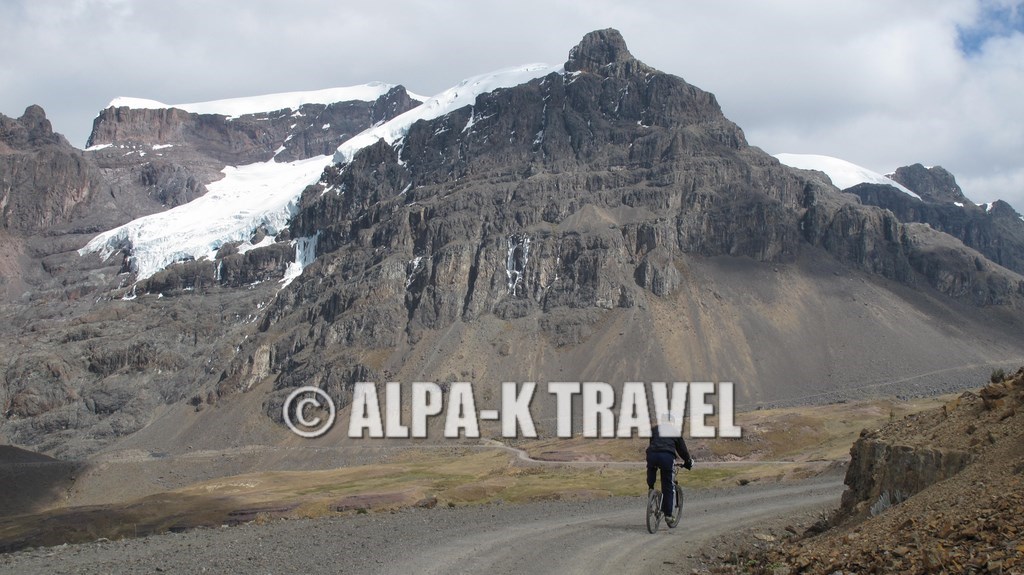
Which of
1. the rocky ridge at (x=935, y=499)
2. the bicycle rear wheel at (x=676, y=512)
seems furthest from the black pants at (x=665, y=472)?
the rocky ridge at (x=935, y=499)

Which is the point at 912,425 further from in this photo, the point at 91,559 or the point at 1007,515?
the point at 91,559

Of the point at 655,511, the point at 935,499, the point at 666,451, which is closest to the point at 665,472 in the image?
the point at 666,451

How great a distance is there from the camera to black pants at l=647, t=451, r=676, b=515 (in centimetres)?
2130

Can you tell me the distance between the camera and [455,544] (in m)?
21.0

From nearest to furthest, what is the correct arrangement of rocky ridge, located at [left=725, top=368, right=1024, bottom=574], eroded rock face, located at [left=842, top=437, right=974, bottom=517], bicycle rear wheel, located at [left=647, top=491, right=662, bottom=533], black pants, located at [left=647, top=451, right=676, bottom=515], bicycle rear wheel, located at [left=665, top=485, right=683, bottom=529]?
rocky ridge, located at [left=725, top=368, right=1024, bottom=574]
eroded rock face, located at [left=842, top=437, right=974, bottom=517]
bicycle rear wheel, located at [left=647, top=491, right=662, bottom=533]
black pants, located at [left=647, top=451, right=676, bottom=515]
bicycle rear wheel, located at [left=665, top=485, right=683, bottom=529]

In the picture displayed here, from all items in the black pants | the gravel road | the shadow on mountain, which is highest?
the black pants

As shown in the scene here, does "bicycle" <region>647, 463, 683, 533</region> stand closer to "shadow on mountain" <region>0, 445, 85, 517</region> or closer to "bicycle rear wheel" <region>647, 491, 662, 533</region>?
"bicycle rear wheel" <region>647, 491, 662, 533</region>

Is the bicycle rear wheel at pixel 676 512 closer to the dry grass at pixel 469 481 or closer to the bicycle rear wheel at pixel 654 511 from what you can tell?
the bicycle rear wheel at pixel 654 511

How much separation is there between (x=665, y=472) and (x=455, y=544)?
17.5 ft

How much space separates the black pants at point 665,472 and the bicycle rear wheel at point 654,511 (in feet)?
0.83

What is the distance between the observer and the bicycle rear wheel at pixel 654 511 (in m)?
21.2

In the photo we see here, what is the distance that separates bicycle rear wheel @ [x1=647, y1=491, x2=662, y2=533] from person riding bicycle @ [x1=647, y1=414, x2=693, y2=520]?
0.84ft

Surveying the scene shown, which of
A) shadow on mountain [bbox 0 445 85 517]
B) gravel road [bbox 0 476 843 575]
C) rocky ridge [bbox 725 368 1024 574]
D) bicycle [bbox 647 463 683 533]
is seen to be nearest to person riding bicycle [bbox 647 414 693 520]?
bicycle [bbox 647 463 683 533]

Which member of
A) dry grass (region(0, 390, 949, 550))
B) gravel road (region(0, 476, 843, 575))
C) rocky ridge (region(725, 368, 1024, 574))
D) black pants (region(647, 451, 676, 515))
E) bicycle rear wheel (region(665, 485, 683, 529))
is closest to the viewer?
rocky ridge (region(725, 368, 1024, 574))
